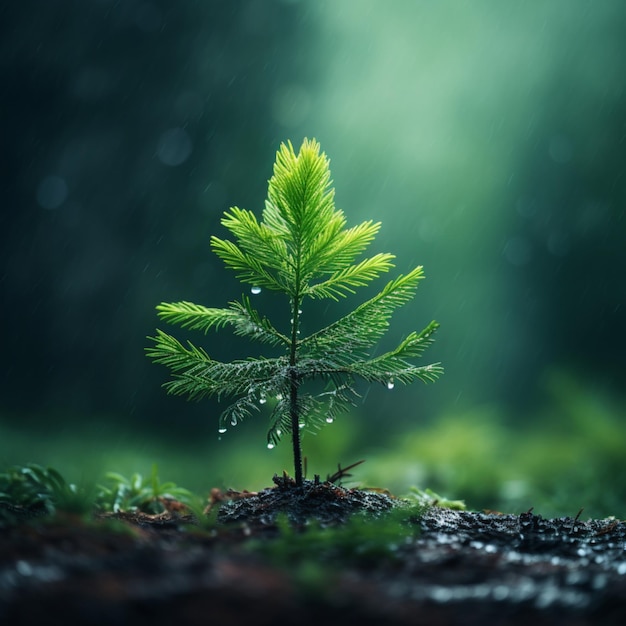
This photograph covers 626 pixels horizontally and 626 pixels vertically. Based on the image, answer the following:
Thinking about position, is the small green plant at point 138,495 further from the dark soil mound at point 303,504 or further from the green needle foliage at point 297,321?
the green needle foliage at point 297,321

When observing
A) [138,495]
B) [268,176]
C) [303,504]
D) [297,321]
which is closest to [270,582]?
[303,504]

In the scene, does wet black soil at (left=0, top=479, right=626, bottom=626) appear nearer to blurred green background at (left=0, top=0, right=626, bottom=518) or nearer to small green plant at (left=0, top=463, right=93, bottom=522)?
small green plant at (left=0, top=463, right=93, bottom=522)

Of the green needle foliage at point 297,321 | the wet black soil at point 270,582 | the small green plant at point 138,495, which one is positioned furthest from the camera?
the small green plant at point 138,495

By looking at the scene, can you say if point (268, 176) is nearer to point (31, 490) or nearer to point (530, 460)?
point (530, 460)

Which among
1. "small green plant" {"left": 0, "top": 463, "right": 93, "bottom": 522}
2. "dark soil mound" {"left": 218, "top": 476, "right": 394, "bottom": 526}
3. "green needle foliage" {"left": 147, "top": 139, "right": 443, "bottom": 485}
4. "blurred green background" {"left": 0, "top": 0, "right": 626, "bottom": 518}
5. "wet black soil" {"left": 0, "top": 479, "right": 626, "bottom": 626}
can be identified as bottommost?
"wet black soil" {"left": 0, "top": 479, "right": 626, "bottom": 626}

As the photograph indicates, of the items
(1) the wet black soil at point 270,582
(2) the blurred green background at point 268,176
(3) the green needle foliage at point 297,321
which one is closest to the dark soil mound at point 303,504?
(3) the green needle foliage at point 297,321

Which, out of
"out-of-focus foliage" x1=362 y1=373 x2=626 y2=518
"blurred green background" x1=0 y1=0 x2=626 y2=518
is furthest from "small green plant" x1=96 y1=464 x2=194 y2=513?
"blurred green background" x1=0 y1=0 x2=626 y2=518

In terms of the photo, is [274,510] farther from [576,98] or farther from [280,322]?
[576,98]
